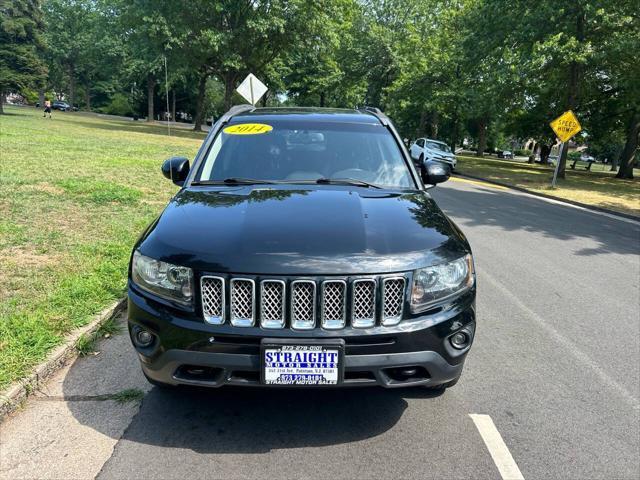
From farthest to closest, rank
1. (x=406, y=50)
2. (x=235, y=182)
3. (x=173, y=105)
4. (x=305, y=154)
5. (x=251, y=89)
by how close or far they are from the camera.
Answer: (x=173, y=105) → (x=406, y=50) → (x=251, y=89) → (x=305, y=154) → (x=235, y=182)

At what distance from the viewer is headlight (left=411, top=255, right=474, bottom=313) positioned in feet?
8.42

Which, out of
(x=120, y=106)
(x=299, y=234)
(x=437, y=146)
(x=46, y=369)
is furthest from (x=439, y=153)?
(x=120, y=106)

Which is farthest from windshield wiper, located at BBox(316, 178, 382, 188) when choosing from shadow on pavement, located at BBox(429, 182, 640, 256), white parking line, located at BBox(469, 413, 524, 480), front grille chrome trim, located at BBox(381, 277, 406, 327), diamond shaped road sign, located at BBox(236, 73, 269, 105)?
diamond shaped road sign, located at BBox(236, 73, 269, 105)

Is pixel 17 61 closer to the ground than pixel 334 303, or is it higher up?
higher up

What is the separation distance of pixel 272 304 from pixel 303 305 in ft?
0.49

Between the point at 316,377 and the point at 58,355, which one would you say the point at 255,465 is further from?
the point at 58,355

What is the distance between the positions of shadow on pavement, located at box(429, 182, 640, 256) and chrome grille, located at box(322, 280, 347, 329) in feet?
22.5

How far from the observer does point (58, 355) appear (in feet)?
11.0

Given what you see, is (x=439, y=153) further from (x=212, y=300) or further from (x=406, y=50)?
(x=212, y=300)

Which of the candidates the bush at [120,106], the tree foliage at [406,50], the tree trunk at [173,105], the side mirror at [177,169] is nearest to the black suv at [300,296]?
the side mirror at [177,169]

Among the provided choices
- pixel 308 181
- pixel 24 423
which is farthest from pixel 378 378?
pixel 24 423

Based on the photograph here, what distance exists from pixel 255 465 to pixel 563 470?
1.61 metres

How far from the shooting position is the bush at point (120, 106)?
71.1 m

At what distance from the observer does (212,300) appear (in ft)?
8.13
